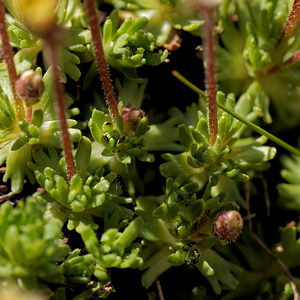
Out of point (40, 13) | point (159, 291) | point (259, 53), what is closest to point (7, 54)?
point (40, 13)

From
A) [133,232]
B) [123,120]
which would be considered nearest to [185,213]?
[133,232]

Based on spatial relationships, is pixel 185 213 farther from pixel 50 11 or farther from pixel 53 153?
pixel 50 11

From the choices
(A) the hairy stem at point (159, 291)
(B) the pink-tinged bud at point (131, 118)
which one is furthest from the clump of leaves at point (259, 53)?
(A) the hairy stem at point (159, 291)

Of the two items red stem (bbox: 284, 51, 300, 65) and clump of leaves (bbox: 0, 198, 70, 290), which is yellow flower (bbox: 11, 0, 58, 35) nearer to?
clump of leaves (bbox: 0, 198, 70, 290)

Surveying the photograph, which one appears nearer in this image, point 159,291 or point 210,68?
point 210,68

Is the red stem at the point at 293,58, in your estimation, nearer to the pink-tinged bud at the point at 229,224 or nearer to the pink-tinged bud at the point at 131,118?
the pink-tinged bud at the point at 131,118

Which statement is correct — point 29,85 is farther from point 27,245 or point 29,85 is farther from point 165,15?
point 165,15

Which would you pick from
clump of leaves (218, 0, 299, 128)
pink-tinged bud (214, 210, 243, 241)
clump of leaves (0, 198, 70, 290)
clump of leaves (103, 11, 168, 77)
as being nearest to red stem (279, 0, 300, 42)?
A: clump of leaves (218, 0, 299, 128)
